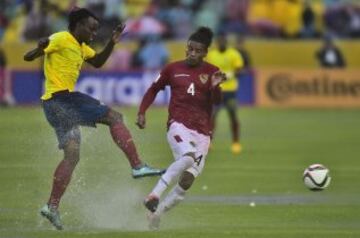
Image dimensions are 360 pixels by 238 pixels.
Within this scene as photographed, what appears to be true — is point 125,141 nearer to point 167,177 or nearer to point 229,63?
point 167,177

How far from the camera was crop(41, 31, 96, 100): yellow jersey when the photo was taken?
14.1 metres

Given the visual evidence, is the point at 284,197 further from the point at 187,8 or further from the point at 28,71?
the point at 187,8

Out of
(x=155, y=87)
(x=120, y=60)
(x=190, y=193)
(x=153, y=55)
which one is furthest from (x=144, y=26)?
(x=155, y=87)

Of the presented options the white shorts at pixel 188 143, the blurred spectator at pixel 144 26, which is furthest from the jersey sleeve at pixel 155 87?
the blurred spectator at pixel 144 26

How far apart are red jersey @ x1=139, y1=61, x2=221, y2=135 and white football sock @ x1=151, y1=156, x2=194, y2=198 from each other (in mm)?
455

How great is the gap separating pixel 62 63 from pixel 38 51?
451 mm

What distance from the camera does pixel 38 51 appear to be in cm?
1382

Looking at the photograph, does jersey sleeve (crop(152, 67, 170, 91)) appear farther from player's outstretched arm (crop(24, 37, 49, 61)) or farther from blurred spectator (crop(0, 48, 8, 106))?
blurred spectator (crop(0, 48, 8, 106))

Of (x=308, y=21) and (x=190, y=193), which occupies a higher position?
(x=190, y=193)

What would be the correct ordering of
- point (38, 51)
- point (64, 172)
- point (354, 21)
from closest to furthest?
point (38, 51)
point (64, 172)
point (354, 21)

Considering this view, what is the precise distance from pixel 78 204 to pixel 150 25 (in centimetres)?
2258

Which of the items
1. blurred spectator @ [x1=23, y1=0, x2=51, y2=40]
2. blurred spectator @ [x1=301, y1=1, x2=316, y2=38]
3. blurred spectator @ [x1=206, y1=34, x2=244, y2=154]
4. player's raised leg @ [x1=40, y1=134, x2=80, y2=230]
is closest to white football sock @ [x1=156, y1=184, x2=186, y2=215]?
player's raised leg @ [x1=40, y1=134, x2=80, y2=230]

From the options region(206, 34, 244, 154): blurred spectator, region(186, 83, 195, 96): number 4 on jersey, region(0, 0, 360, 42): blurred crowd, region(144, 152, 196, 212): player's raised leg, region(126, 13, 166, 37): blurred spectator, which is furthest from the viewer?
region(0, 0, 360, 42): blurred crowd

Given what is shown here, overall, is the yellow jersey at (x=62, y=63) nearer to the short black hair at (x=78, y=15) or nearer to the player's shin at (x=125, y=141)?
the short black hair at (x=78, y=15)
